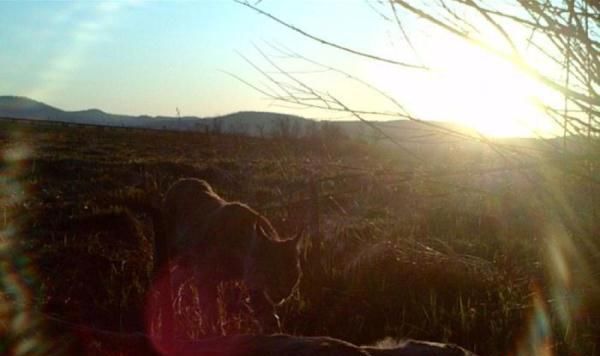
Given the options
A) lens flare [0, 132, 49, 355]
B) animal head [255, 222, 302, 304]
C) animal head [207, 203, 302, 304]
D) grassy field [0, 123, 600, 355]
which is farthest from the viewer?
animal head [207, 203, 302, 304]

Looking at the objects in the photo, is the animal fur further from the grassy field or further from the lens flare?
the lens flare

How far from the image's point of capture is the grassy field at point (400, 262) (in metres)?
2.73

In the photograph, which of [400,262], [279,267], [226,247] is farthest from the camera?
[226,247]

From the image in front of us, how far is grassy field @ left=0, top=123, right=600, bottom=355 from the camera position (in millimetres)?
2734

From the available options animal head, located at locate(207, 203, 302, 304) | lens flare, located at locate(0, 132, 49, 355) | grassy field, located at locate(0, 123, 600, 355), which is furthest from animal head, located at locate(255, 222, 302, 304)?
lens flare, located at locate(0, 132, 49, 355)

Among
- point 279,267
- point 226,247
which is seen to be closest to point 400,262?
Answer: point 279,267

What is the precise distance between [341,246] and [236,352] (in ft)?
17.3

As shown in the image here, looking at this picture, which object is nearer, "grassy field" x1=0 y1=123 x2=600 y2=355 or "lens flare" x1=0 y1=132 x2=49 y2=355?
"lens flare" x1=0 y1=132 x2=49 y2=355

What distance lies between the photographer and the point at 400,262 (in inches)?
249

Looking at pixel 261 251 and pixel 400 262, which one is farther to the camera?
pixel 400 262

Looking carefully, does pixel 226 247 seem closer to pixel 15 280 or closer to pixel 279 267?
pixel 279 267

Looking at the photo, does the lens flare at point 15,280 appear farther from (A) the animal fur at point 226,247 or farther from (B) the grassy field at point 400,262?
(A) the animal fur at point 226,247

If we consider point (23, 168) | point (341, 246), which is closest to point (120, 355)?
point (341, 246)

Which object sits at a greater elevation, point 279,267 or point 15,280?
point 279,267
